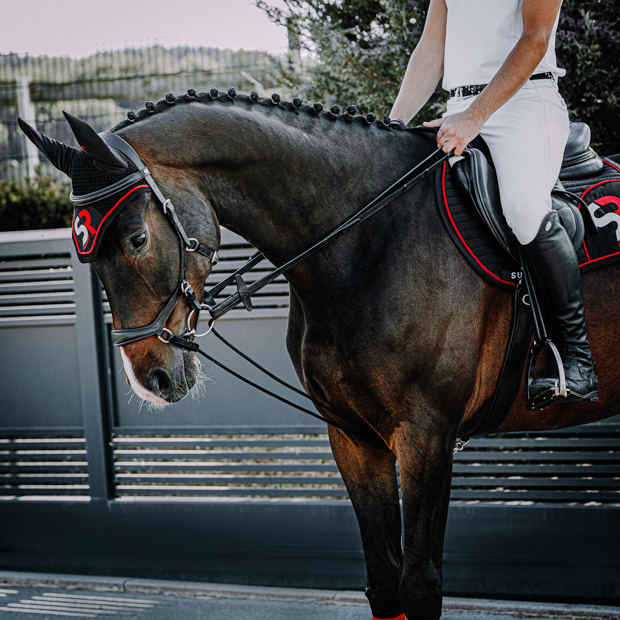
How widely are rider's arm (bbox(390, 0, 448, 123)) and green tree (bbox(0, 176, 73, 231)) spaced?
254 inches

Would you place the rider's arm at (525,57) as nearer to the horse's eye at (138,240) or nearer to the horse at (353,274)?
the horse at (353,274)

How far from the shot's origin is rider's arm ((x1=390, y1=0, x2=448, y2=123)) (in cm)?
262

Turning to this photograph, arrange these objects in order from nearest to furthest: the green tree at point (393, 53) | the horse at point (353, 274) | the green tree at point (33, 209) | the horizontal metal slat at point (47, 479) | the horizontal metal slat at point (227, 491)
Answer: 1. the horse at point (353, 274)
2. the horizontal metal slat at point (227, 491)
3. the horizontal metal slat at point (47, 479)
4. the green tree at point (393, 53)
5. the green tree at point (33, 209)

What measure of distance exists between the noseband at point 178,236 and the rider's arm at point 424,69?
1179mm

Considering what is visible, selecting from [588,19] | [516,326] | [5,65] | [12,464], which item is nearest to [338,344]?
[516,326]

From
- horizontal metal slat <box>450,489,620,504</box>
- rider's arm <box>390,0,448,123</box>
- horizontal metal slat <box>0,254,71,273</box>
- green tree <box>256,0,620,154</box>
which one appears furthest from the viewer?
green tree <box>256,0,620,154</box>

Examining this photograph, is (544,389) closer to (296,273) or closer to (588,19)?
(296,273)

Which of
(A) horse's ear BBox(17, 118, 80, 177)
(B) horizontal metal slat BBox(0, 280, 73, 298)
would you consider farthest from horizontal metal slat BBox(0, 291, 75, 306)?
(A) horse's ear BBox(17, 118, 80, 177)

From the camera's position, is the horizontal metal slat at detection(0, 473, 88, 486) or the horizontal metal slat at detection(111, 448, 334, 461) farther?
the horizontal metal slat at detection(0, 473, 88, 486)

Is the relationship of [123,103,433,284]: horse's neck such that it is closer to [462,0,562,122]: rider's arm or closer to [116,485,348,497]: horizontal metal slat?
[462,0,562,122]: rider's arm

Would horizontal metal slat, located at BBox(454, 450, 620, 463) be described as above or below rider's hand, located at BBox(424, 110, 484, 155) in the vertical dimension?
below

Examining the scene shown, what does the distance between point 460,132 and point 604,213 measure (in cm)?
65

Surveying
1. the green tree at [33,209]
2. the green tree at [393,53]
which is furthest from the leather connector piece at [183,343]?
the green tree at [33,209]

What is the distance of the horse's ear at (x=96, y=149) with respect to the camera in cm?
168
